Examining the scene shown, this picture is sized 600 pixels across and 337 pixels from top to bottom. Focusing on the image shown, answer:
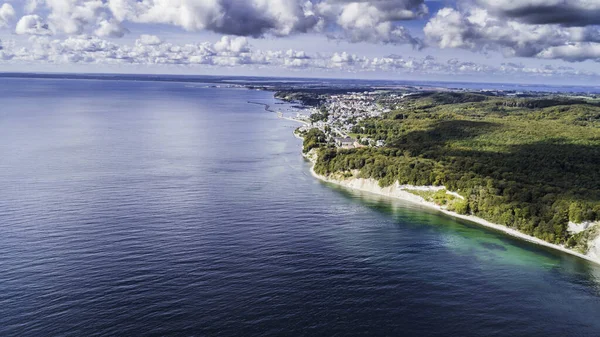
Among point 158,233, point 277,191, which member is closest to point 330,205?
point 277,191

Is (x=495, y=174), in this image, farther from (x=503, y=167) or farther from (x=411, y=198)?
(x=411, y=198)

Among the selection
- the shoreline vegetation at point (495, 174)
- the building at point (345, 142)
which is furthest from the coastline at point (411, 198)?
the building at point (345, 142)

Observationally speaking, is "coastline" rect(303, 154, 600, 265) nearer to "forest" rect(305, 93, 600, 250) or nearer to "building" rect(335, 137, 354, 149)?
"forest" rect(305, 93, 600, 250)

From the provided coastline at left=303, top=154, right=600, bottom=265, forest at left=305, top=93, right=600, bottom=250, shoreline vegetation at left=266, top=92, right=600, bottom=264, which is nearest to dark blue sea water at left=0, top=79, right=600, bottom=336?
coastline at left=303, top=154, right=600, bottom=265

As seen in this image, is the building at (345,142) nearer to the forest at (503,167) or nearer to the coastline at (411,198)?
the forest at (503,167)

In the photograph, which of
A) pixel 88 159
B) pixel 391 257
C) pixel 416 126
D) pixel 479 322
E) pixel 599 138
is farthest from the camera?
pixel 416 126

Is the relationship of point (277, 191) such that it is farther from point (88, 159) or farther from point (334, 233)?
point (88, 159)
